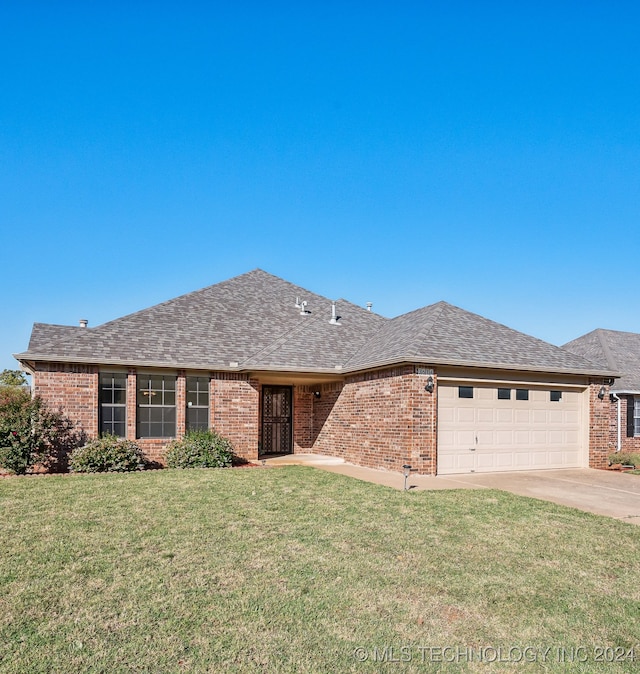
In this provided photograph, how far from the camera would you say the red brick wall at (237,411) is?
14.8 m

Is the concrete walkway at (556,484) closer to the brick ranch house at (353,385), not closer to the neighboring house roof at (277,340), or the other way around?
the brick ranch house at (353,385)

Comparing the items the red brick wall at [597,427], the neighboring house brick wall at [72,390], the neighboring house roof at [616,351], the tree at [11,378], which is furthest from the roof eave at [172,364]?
the tree at [11,378]

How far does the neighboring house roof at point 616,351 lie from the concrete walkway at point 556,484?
18.9 ft

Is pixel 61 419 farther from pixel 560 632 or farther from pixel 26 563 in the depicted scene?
pixel 560 632

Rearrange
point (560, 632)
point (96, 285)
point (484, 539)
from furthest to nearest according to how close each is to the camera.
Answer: point (96, 285) → point (484, 539) → point (560, 632)

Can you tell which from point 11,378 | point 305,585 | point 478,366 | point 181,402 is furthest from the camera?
point 11,378

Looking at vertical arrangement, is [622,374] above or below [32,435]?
above

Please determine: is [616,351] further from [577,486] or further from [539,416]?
[577,486]

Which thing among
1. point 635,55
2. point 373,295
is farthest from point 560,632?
point 373,295

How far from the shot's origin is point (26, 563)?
5.46 meters

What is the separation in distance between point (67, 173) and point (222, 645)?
14.3 m

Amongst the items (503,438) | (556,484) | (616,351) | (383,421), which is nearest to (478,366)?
(503,438)

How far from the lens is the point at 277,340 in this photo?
1653 cm

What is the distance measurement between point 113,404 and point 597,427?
13722 mm
